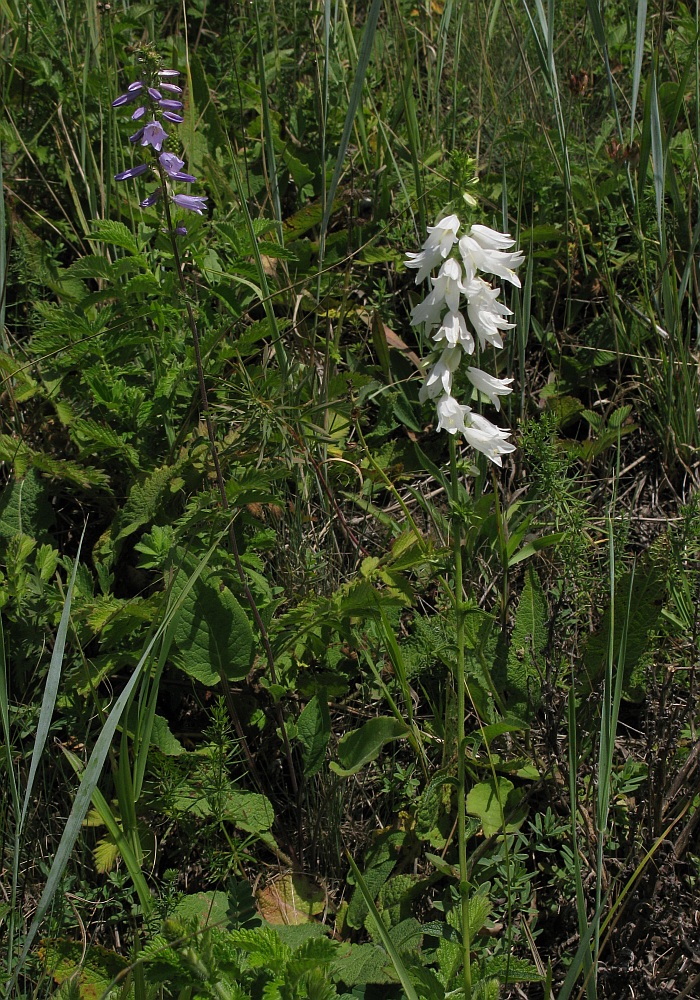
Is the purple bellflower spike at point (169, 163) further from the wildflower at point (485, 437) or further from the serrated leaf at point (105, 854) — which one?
the serrated leaf at point (105, 854)

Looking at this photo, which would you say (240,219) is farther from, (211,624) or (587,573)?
(587,573)

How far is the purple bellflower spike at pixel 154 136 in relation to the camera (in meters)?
1.81

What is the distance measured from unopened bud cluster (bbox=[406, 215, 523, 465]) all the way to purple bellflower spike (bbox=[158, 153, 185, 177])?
2.03ft

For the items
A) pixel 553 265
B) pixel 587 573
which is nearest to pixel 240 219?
pixel 553 265

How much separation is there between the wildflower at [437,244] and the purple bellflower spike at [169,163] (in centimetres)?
62

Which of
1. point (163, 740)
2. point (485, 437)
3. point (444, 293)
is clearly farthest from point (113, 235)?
point (163, 740)

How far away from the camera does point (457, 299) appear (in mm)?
1558

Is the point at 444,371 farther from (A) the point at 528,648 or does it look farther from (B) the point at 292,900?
(B) the point at 292,900

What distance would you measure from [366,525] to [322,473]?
305 mm

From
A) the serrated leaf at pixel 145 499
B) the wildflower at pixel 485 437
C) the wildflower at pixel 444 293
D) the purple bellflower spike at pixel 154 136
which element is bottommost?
the serrated leaf at pixel 145 499

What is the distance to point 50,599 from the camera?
2.13 meters

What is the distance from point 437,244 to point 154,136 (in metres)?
0.70

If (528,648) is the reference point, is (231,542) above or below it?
above

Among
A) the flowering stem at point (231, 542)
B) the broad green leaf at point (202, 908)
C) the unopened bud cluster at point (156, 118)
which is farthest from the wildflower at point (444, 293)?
the broad green leaf at point (202, 908)
